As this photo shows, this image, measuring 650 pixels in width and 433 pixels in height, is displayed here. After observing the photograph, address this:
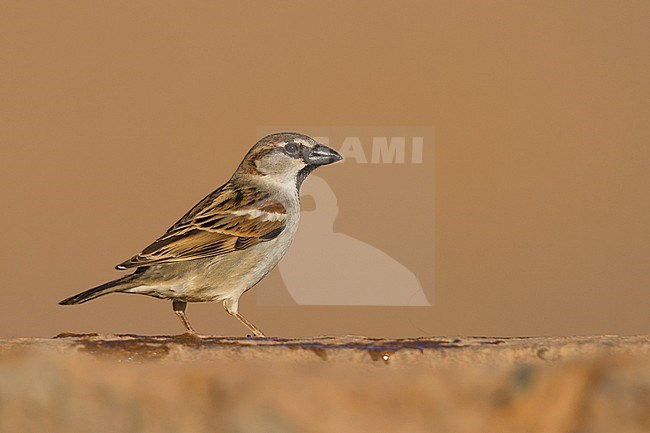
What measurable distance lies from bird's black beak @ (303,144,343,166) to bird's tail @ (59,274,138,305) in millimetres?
661

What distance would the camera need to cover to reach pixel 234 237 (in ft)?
10.1

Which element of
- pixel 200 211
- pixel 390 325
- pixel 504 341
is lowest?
pixel 390 325

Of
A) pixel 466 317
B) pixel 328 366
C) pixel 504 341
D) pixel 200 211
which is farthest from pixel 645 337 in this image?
pixel 466 317

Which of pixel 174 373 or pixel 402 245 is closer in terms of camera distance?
pixel 174 373

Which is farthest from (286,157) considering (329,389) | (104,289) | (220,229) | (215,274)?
(329,389)

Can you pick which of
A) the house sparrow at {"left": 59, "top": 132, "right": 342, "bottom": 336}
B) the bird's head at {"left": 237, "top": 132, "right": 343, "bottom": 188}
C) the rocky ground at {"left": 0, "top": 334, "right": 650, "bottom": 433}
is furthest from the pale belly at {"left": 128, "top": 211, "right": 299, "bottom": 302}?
the rocky ground at {"left": 0, "top": 334, "right": 650, "bottom": 433}

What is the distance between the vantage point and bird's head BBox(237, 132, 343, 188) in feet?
10.6

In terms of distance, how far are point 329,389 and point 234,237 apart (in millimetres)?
1775

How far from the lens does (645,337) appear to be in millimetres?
1495

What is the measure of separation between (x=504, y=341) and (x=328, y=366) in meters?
0.30

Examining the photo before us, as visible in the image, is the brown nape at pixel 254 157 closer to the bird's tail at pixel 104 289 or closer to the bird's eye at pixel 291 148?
the bird's eye at pixel 291 148

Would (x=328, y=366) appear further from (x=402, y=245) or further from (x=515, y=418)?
(x=402, y=245)

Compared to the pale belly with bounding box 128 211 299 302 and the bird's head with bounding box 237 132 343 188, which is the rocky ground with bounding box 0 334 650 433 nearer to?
the pale belly with bounding box 128 211 299 302

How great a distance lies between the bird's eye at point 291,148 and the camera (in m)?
3.24
